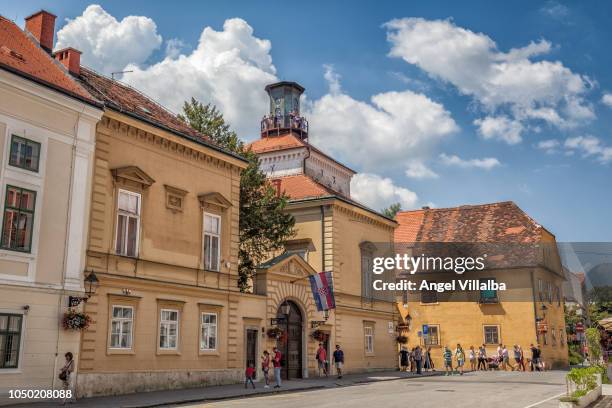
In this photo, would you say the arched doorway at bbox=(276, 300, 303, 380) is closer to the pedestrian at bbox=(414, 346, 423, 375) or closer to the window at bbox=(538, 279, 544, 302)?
the pedestrian at bbox=(414, 346, 423, 375)

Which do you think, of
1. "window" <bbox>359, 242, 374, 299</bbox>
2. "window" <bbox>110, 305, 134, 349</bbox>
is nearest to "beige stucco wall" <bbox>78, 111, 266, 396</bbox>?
"window" <bbox>110, 305, 134, 349</bbox>

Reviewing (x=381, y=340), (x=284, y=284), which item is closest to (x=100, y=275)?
(x=284, y=284)

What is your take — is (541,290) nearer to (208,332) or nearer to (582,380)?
(208,332)

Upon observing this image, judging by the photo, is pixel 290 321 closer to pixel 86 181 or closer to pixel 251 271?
pixel 251 271

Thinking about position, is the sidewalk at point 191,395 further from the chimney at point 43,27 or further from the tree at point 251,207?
the chimney at point 43,27

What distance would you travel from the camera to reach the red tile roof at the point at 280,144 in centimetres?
4909

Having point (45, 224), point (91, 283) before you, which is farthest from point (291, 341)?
point (45, 224)

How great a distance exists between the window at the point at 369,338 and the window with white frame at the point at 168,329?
1517cm

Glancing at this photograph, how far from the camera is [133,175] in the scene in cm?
2286

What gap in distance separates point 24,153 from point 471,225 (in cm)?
3963

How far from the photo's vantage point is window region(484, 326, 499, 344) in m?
46.2

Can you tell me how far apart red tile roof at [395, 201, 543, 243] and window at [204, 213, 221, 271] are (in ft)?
94.2

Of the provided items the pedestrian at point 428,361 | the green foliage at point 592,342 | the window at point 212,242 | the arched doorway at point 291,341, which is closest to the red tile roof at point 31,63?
the window at point 212,242

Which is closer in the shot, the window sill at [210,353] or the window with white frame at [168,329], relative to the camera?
the window with white frame at [168,329]
